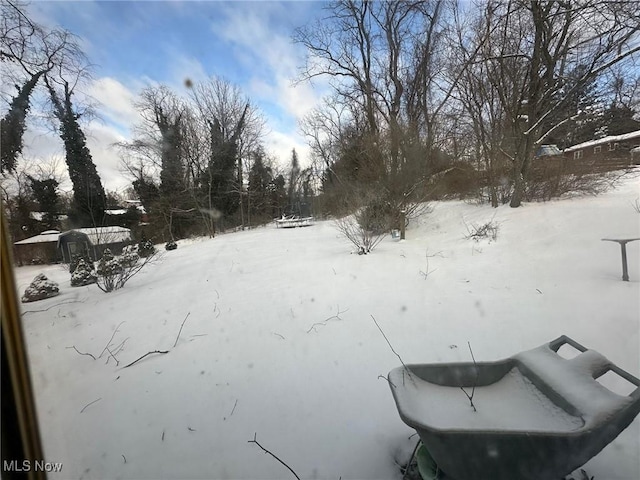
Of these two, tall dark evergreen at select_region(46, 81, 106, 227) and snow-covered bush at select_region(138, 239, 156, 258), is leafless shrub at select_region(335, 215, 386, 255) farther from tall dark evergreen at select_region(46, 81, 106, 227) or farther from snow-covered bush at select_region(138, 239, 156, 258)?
tall dark evergreen at select_region(46, 81, 106, 227)

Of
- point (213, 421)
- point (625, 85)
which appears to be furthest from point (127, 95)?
point (625, 85)

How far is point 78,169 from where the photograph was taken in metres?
1.80

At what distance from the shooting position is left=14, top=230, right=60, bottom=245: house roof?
1.12 metres

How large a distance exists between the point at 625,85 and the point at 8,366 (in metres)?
4.08

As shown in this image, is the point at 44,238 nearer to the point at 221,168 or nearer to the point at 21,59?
the point at 21,59

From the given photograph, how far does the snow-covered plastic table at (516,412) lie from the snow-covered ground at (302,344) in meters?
0.31

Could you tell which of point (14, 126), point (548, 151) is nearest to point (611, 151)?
point (548, 151)

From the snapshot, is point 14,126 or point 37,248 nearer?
point 14,126

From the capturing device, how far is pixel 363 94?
7992mm

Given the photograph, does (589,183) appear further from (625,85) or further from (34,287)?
(34,287)

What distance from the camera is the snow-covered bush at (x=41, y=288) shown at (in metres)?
1.41

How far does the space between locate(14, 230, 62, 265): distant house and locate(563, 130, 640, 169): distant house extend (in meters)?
3.97

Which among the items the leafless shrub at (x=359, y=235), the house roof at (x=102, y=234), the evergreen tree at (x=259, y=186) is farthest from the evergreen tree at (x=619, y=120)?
the house roof at (x=102, y=234)

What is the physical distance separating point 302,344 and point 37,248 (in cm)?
166
